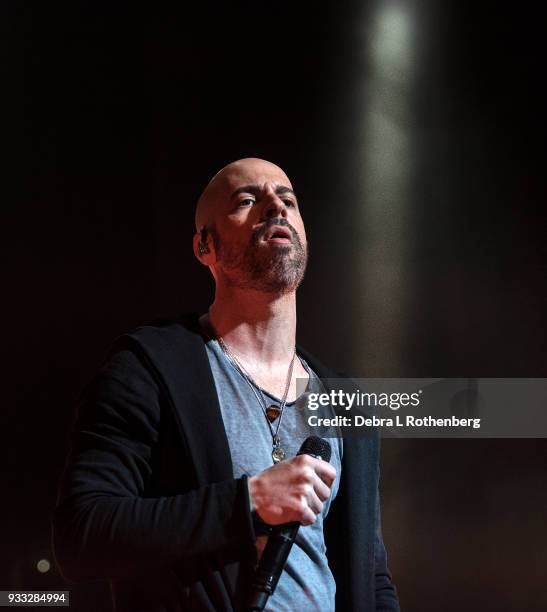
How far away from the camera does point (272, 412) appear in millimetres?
1197

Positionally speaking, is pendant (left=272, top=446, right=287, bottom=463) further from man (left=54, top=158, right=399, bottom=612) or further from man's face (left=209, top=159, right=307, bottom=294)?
man's face (left=209, top=159, right=307, bottom=294)

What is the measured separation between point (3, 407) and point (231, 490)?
0.76 m

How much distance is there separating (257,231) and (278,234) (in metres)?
0.04

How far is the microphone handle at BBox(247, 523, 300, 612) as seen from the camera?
912mm

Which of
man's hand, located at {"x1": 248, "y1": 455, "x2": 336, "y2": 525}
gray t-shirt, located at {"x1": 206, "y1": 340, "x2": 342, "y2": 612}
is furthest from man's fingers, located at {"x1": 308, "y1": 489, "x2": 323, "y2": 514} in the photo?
gray t-shirt, located at {"x1": 206, "y1": 340, "x2": 342, "y2": 612}

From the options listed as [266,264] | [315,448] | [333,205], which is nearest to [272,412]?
[315,448]

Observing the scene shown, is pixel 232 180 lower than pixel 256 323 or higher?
higher

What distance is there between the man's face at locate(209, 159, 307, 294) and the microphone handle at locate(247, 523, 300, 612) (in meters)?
0.46

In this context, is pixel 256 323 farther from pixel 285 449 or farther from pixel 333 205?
pixel 333 205

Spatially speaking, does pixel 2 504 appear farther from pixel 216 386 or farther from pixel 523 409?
pixel 523 409

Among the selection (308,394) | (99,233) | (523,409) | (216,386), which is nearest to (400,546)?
(523,409)

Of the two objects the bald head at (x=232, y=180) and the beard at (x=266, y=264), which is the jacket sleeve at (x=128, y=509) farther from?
the bald head at (x=232, y=180)

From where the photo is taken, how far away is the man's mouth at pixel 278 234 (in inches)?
50.1

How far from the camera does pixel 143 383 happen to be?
3.60 feet
